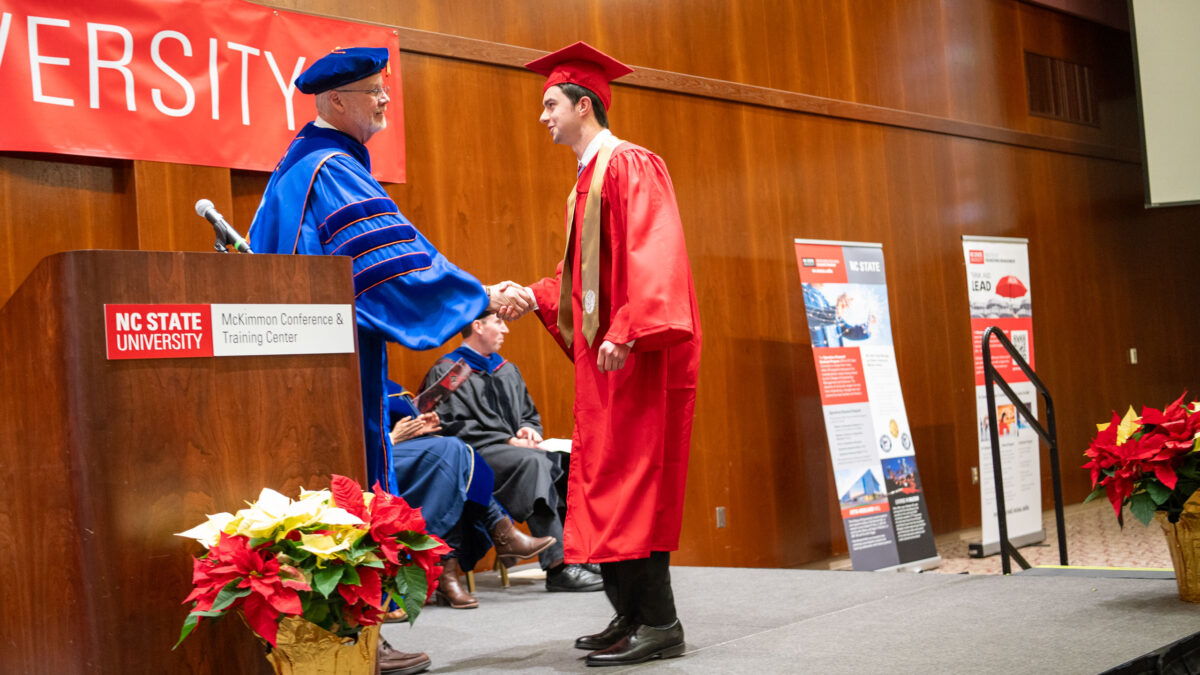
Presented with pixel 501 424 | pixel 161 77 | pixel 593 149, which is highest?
pixel 161 77

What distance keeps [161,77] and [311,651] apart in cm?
298

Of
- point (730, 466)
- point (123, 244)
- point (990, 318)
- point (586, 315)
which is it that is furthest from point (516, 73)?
point (990, 318)

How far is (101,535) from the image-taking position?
71.3 inches

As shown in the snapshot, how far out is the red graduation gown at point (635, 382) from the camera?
2.65 m

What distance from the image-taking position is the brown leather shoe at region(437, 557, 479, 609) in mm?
4016

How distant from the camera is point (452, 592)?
4.04 m

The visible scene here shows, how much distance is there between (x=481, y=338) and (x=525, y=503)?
0.71 meters

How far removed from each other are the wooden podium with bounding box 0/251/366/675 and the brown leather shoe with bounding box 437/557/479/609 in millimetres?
2055

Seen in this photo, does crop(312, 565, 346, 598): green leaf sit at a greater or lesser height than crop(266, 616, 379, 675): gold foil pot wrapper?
greater

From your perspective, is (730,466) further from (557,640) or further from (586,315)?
(586,315)

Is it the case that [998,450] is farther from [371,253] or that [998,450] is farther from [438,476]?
[371,253]

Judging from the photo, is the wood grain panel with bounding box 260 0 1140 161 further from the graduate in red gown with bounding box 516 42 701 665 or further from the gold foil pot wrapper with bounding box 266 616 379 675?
the gold foil pot wrapper with bounding box 266 616 379 675

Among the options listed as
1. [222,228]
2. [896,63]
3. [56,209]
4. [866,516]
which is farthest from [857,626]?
[896,63]

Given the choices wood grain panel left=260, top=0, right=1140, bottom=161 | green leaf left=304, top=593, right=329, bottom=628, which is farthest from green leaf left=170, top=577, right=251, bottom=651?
wood grain panel left=260, top=0, right=1140, bottom=161
